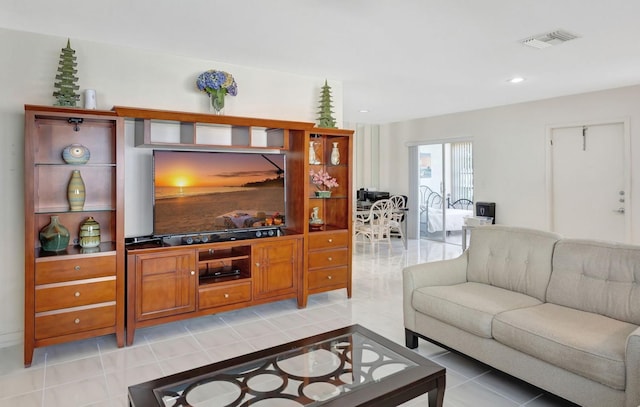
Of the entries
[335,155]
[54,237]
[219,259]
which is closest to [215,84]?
[335,155]

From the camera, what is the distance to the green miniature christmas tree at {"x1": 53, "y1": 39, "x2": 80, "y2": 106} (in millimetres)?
2982

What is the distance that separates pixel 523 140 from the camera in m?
6.21

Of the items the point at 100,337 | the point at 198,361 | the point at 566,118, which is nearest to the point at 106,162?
the point at 100,337

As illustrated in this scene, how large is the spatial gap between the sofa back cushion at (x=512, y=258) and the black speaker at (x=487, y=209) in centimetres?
363

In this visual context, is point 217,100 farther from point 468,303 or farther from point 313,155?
point 468,303

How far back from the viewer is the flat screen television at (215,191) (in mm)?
3424

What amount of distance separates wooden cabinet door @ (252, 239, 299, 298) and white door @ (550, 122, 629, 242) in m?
4.22

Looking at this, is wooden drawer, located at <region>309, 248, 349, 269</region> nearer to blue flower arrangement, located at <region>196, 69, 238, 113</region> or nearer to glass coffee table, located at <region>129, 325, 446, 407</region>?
blue flower arrangement, located at <region>196, 69, 238, 113</region>

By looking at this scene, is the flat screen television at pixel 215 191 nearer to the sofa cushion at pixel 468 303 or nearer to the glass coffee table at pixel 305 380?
the sofa cushion at pixel 468 303

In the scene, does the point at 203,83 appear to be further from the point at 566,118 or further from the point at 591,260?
the point at 566,118

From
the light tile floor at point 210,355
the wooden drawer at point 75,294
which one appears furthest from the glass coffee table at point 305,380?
the wooden drawer at point 75,294

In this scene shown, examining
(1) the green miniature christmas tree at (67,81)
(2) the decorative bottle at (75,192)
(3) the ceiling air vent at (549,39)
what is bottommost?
(2) the decorative bottle at (75,192)

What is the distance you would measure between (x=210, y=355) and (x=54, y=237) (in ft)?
4.72

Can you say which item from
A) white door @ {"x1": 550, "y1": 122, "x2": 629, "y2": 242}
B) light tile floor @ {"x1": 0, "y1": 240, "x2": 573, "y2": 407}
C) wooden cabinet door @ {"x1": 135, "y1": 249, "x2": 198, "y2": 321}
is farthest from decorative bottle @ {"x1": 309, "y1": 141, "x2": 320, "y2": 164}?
white door @ {"x1": 550, "y1": 122, "x2": 629, "y2": 242}
